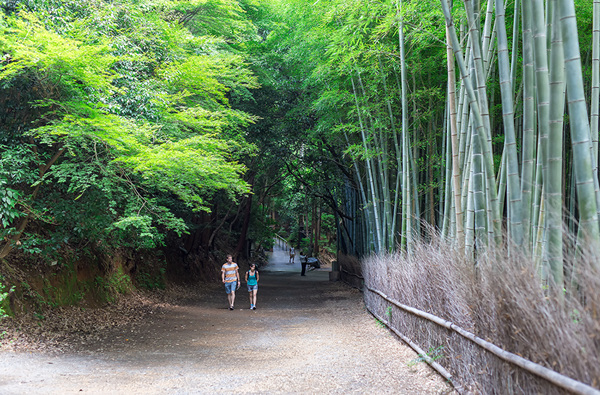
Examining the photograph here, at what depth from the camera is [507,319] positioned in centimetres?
260

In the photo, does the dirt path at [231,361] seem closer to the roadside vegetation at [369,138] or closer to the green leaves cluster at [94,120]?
the roadside vegetation at [369,138]

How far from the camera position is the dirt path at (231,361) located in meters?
3.62

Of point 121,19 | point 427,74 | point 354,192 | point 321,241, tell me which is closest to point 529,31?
point 427,74

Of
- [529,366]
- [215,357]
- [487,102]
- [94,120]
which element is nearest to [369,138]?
[487,102]

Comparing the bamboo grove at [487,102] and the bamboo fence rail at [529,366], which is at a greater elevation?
the bamboo grove at [487,102]

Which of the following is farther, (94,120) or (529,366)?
(94,120)

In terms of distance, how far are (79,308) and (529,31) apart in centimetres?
671

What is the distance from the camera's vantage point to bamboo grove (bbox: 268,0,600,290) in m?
2.50

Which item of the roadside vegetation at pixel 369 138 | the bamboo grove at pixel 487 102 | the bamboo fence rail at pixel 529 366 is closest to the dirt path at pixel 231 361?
the bamboo fence rail at pixel 529 366

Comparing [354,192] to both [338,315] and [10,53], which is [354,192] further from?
[10,53]

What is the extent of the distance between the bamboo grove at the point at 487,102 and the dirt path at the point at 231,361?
1301mm

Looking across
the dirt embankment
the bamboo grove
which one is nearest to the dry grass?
the bamboo grove

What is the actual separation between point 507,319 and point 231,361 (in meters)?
2.80

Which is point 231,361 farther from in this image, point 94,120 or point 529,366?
point 529,366
